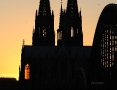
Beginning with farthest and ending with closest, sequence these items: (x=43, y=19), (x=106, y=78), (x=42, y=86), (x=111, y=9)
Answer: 1. (x=43, y=19)
2. (x=42, y=86)
3. (x=106, y=78)
4. (x=111, y=9)

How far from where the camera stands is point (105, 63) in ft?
229

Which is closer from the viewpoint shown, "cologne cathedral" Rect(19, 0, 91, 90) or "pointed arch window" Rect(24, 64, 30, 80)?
"cologne cathedral" Rect(19, 0, 91, 90)

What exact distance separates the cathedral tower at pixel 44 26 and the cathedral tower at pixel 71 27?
2.53 m

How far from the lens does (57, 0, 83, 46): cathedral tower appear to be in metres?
138

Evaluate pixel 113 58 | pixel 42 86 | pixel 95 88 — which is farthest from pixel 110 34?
pixel 42 86

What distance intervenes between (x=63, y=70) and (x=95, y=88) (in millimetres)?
56341

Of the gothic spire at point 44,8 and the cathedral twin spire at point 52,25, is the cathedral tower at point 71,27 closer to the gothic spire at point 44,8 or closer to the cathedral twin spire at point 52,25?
the cathedral twin spire at point 52,25

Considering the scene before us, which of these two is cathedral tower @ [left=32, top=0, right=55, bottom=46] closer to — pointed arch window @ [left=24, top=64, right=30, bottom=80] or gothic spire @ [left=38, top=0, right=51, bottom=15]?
gothic spire @ [left=38, top=0, right=51, bottom=15]

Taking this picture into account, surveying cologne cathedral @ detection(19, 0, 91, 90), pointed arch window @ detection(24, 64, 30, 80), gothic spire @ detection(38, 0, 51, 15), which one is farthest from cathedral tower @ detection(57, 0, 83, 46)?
pointed arch window @ detection(24, 64, 30, 80)

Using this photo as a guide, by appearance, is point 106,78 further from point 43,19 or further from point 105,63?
point 43,19

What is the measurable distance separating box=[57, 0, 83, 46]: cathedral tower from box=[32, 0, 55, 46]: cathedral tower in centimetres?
253

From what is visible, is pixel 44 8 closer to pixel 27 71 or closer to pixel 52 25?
pixel 52 25

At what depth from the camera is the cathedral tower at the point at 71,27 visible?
138 m

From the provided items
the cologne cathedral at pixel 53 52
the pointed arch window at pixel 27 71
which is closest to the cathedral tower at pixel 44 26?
the cologne cathedral at pixel 53 52
